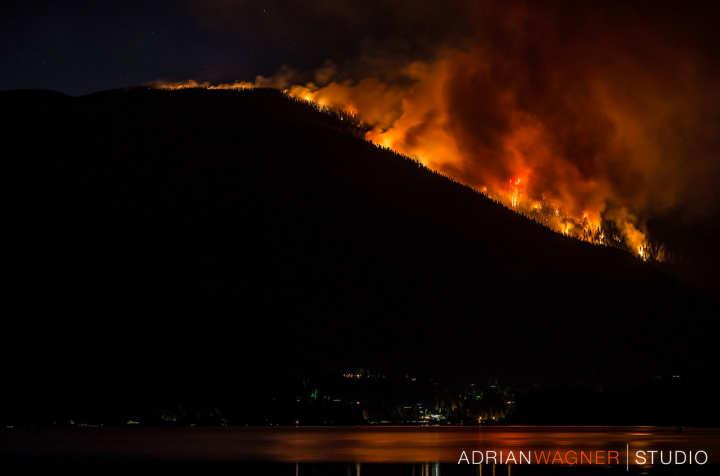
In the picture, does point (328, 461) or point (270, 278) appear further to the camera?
point (270, 278)

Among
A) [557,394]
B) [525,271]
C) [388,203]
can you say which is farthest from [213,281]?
[557,394]

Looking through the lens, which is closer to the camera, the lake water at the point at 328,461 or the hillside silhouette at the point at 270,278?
the lake water at the point at 328,461

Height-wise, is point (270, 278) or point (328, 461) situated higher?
point (270, 278)

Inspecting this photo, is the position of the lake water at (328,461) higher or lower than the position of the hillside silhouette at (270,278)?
lower

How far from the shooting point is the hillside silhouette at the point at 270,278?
443ft

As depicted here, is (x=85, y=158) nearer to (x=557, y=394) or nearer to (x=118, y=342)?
(x=118, y=342)

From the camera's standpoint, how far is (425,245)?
151500 millimetres

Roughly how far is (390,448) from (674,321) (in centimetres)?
9745

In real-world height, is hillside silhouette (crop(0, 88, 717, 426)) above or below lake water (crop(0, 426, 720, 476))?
above

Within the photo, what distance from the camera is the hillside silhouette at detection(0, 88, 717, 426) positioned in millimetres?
134875

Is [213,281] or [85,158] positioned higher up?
[85,158]

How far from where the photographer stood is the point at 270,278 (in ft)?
472

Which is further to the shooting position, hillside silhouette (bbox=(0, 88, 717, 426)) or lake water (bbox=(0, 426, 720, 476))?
hillside silhouette (bbox=(0, 88, 717, 426))

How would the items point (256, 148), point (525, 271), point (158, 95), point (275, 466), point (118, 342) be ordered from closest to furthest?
point (275, 466), point (118, 342), point (525, 271), point (256, 148), point (158, 95)
